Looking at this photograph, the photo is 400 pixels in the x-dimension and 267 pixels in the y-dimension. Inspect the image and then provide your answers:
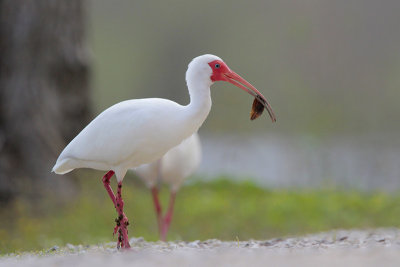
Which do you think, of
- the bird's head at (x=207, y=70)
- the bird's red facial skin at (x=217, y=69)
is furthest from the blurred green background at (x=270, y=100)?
the bird's red facial skin at (x=217, y=69)

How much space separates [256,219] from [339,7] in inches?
752

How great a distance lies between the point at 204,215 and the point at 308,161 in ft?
19.3

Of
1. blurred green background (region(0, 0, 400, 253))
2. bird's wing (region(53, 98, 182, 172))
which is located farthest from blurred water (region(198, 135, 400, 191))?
bird's wing (region(53, 98, 182, 172))

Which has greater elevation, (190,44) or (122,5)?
(122,5)

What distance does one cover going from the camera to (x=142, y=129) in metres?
6.02

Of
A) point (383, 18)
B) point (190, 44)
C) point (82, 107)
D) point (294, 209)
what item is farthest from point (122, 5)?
point (294, 209)

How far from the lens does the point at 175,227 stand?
11.3m

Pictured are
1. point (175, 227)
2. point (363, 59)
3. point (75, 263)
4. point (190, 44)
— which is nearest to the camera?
point (75, 263)

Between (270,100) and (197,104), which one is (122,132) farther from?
(270,100)

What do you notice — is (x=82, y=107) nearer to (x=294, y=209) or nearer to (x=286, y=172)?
(x=294, y=209)

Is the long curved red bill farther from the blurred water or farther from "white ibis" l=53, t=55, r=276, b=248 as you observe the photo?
the blurred water

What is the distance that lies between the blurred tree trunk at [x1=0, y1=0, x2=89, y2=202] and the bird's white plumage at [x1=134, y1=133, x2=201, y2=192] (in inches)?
88.8

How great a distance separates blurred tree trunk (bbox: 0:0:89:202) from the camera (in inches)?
454

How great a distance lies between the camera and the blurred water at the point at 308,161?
16.3 meters
